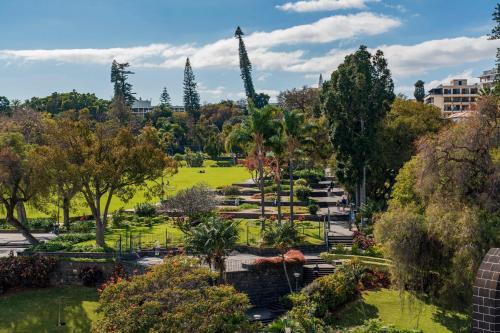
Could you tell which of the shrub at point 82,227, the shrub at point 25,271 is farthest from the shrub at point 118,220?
the shrub at point 25,271

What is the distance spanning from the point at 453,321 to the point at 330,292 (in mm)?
5227

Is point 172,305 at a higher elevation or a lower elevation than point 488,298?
lower

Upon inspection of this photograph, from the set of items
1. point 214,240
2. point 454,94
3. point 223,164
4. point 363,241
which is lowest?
point 363,241

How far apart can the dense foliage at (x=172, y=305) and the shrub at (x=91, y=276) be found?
11.1 m

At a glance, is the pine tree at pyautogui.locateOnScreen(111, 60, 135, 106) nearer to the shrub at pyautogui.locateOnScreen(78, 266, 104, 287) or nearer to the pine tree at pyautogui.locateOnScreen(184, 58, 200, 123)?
the pine tree at pyautogui.locateOnScreen(184, 58, 200, 123)

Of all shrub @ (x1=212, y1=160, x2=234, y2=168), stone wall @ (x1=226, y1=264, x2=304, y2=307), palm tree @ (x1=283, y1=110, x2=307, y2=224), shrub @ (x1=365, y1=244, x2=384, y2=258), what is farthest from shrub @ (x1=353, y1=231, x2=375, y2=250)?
shrub @ (x1=212, y1=160, x2=234, y2=168)

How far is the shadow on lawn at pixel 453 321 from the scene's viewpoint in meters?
21.0

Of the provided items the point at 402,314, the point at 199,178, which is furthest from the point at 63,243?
the point at 199,178

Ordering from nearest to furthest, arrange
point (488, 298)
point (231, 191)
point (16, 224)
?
point (488, 298) → point (16, 224) → point (231, 191)

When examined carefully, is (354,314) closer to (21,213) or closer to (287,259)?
(287,259)

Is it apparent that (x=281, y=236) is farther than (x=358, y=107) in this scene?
No

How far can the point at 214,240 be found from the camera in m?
23.4

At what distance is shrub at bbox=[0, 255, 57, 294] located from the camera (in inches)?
1040

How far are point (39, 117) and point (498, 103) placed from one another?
47.2 metres
